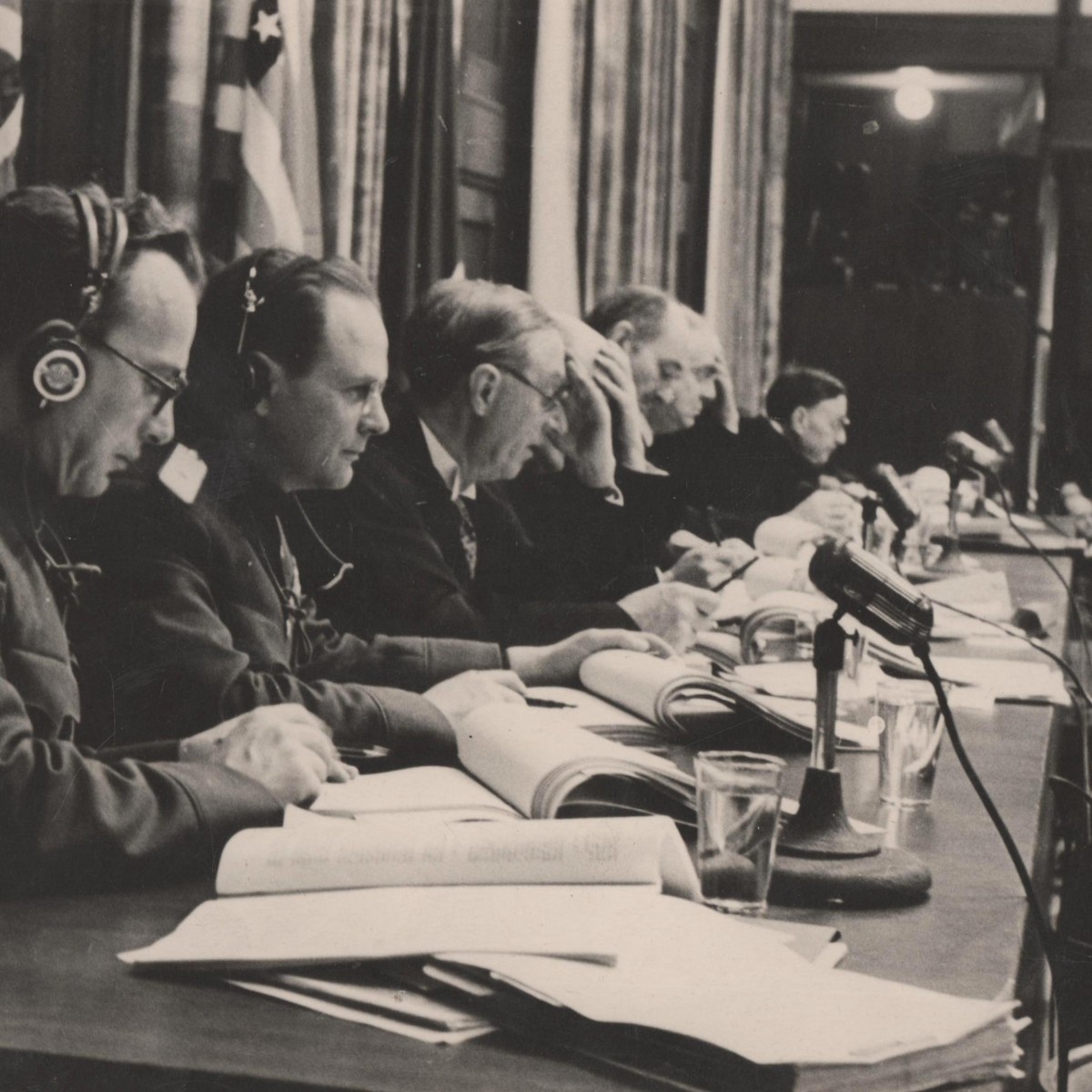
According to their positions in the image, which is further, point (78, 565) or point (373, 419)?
point (373, 419)

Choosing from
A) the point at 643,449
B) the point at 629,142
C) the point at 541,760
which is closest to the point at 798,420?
the point at 629,142

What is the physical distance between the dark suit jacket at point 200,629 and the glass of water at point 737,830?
43 cm

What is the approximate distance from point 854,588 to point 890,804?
0.37m

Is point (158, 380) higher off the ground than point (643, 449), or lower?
higher

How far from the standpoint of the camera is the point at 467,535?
8.41 ft

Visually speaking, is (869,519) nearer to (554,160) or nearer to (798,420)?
(554,160)

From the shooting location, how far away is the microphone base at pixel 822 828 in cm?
129

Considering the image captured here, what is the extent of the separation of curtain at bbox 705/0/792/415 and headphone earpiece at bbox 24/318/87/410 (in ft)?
14.0

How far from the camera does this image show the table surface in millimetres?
878

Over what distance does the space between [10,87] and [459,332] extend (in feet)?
3.40

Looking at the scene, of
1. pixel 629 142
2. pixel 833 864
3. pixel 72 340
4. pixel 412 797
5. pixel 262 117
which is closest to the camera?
pixel 833 864

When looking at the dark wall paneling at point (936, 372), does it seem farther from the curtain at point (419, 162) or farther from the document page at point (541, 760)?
the document page at point (541, 760)

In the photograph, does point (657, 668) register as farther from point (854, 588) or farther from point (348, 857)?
point (348, 857)

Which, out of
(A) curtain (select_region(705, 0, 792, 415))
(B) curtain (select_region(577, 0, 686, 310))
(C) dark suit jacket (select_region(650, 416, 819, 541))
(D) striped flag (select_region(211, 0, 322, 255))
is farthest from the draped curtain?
(A) curtain (select_region(705, 0, 792, 415))
